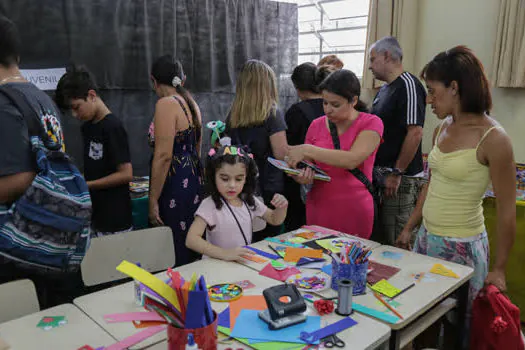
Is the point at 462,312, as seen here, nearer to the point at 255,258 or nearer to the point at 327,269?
the point at 327,269

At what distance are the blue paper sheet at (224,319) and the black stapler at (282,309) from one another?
0.32 feet

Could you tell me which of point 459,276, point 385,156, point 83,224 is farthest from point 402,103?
point 83,224

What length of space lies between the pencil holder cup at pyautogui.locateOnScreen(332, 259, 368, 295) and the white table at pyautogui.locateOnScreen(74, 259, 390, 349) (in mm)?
155

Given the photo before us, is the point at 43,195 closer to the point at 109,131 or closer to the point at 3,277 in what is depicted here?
the point at 3,277

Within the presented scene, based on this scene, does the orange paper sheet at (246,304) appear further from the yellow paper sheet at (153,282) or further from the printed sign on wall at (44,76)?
the printed sign on wall at (44,76)

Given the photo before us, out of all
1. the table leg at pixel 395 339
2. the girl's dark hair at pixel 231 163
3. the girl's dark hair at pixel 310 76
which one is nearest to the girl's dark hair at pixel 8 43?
the girl's dark hair at pixel 231 163

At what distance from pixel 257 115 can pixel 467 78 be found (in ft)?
3.74

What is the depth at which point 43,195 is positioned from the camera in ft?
4.32

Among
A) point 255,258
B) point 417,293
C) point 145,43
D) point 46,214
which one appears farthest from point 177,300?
point 145,43

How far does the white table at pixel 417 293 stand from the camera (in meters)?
1.31

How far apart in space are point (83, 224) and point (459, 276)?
136cm

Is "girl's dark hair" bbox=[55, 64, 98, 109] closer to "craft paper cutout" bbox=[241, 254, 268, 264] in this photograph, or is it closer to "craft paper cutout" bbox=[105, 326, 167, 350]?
"craft paper cutout" bbox=[241, 254, 268, 264]

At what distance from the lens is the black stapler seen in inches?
46.1

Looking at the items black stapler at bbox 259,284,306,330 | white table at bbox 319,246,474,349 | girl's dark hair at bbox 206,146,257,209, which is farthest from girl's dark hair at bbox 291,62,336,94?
black stapler at bbox 259,284,306,330
